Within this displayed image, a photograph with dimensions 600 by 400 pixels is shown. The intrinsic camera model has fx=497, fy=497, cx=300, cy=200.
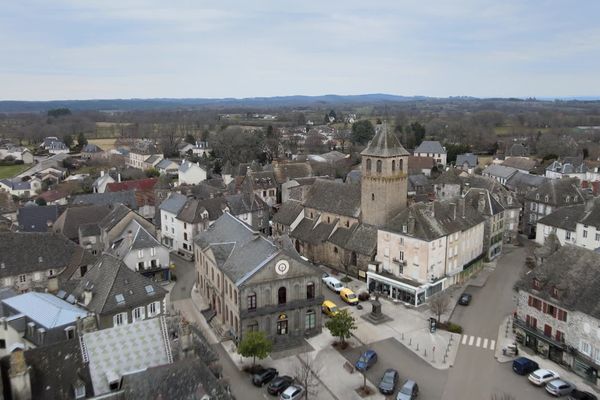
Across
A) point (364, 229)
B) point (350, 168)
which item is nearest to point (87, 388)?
point (364, 229)

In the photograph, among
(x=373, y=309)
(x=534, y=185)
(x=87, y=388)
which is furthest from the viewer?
(x=534, y=185)

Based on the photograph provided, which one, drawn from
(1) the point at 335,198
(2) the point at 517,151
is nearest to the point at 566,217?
(1) the point at 335,198

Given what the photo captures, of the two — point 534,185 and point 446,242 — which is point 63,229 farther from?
point 534,185

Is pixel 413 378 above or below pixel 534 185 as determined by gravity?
below

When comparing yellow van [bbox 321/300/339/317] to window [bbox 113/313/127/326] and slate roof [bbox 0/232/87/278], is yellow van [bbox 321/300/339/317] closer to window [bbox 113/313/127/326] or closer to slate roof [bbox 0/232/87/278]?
window [bbox 113/313/127/326]

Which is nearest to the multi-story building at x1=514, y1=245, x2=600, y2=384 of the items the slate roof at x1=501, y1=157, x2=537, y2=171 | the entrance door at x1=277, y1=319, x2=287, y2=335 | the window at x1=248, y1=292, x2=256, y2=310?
the entrance door at x1=277, y1=319, x2=287, y2=335

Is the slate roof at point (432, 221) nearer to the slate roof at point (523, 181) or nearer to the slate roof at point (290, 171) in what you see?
the slate roof at point (523, 181)

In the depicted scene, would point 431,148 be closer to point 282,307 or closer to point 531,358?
point 531,358
